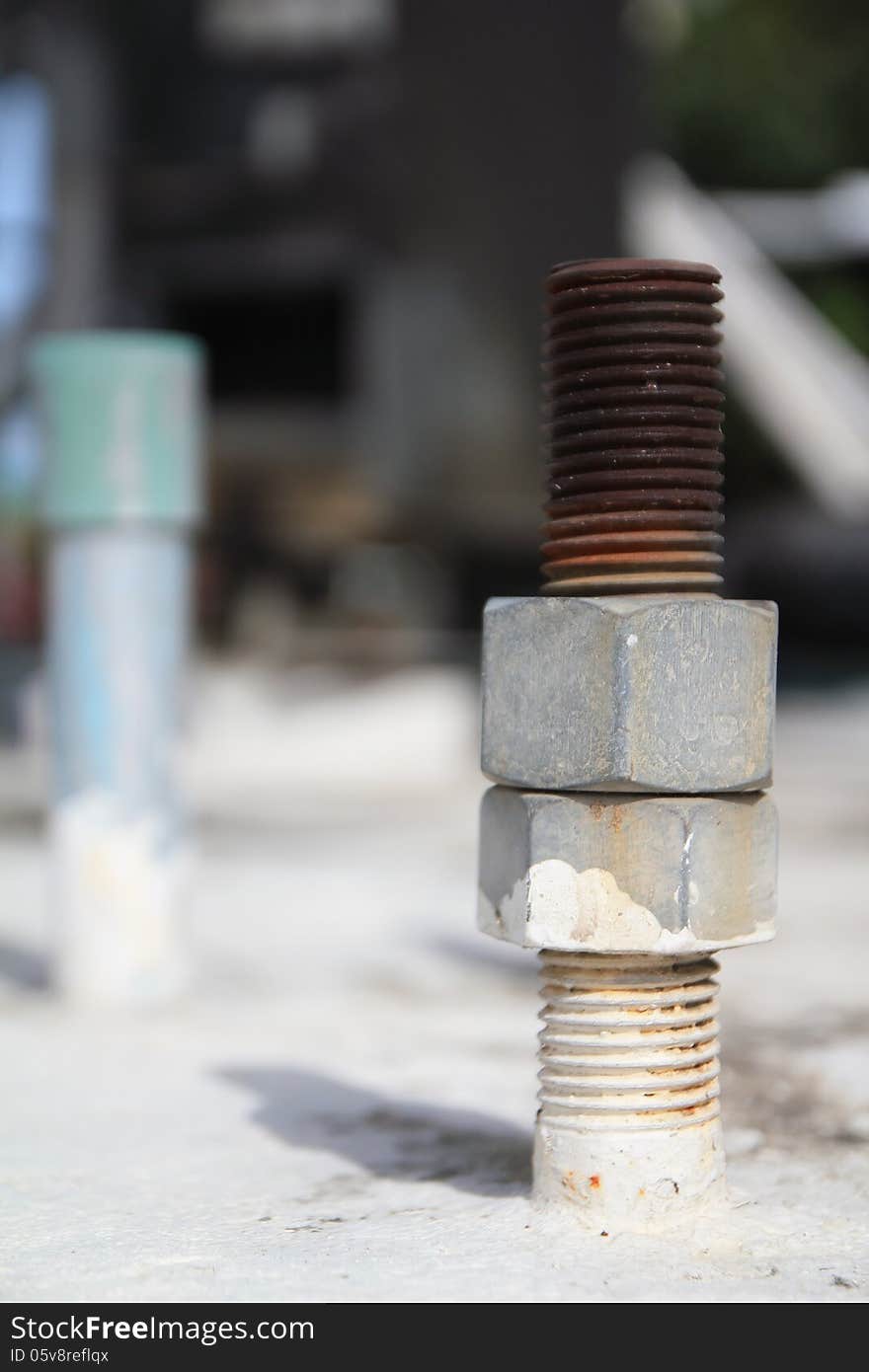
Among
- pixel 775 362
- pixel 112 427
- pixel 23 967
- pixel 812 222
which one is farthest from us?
pixel 812 222

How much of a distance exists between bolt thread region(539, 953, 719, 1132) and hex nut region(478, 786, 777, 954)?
0.07 m

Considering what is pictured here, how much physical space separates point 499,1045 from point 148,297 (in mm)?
9179

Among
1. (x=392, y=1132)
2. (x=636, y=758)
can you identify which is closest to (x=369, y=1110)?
(x=392, y=1132)

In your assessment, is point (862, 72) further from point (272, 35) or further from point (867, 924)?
point (867, 924)

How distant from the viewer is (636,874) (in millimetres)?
2371

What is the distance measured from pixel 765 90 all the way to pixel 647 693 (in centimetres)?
2471

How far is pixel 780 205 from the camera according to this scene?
20062mm

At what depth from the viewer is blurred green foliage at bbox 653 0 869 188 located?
24.4m

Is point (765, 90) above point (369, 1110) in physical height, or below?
above

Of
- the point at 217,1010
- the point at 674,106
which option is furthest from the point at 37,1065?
the point at 674,106

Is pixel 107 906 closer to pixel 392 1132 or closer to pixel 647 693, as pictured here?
pixel 392 1132

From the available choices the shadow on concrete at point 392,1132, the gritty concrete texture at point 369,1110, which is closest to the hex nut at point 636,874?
the gritty concrete texture at point 369,1110

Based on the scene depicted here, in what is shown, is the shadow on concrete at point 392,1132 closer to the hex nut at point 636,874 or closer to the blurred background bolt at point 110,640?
the hex nut at point 636,874

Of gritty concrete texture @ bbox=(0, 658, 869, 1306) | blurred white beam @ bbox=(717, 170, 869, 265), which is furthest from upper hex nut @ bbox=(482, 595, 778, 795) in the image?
blurred white beam @ bbox=(717, 170, 869, 265)
